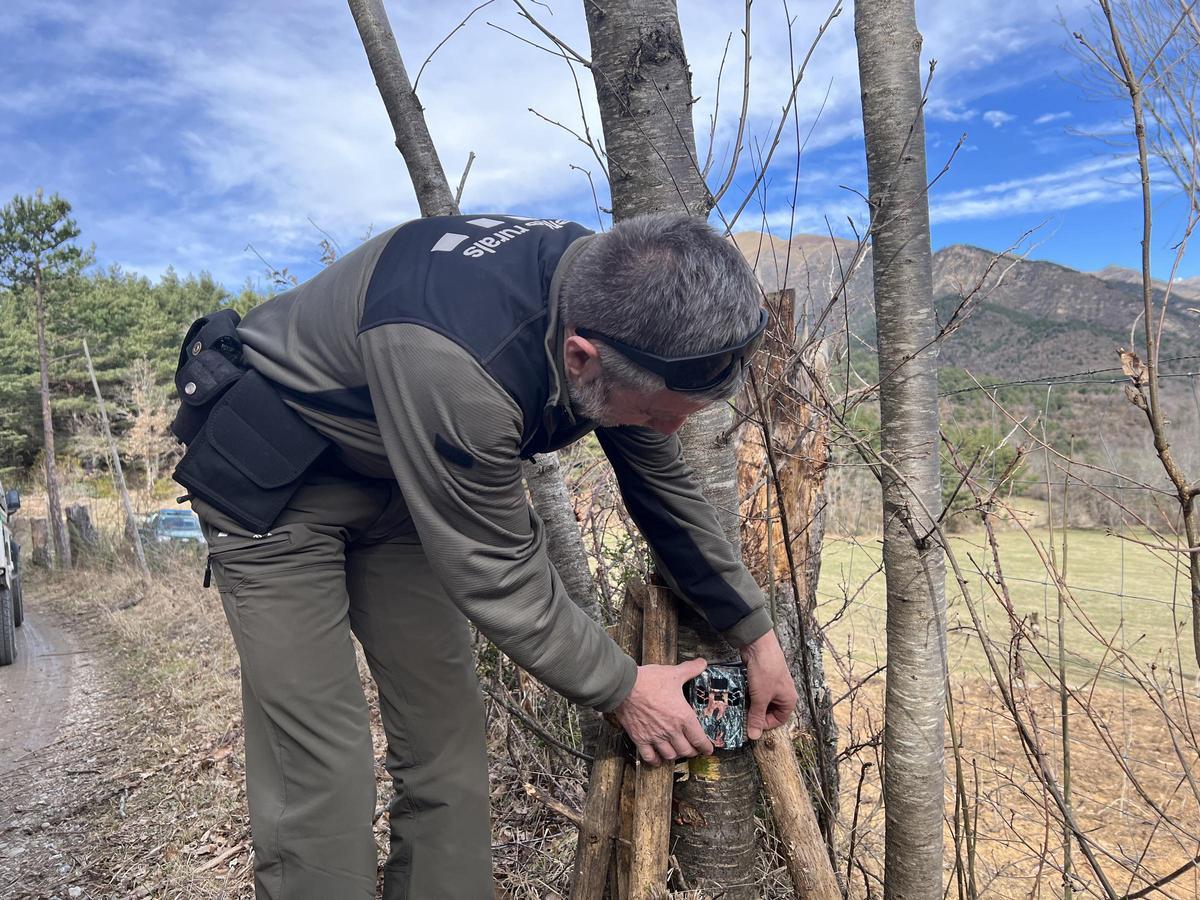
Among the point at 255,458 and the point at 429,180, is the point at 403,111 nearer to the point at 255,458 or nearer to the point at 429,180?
the point at 429,180

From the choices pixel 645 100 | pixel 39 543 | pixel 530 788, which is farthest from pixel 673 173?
pixel 39 543

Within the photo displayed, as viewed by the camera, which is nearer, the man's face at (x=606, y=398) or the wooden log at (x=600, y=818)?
the man's face at (x=606, y=398)

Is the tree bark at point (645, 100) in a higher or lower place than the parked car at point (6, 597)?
higher

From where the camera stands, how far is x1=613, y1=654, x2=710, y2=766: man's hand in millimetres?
2002

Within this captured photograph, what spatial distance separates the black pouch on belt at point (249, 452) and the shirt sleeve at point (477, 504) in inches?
15.4

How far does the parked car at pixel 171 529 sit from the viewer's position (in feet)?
46.0

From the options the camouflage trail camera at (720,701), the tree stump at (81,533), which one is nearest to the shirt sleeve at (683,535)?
the camouflage trail camera at (720,701)

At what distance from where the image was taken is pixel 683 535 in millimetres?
2172

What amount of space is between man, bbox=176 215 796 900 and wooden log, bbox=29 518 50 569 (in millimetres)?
19038

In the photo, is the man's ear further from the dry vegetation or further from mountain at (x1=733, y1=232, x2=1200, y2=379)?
the dry vegetation

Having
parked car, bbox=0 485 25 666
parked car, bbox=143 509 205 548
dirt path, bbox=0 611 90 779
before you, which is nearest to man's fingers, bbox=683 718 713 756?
dirt path, bbox=0 611 90 779

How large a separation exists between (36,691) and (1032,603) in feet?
31.9

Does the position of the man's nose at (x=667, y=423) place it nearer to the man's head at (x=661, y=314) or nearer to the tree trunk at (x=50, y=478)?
the man's head at (x=661, y=314)

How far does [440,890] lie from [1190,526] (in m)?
2.08
